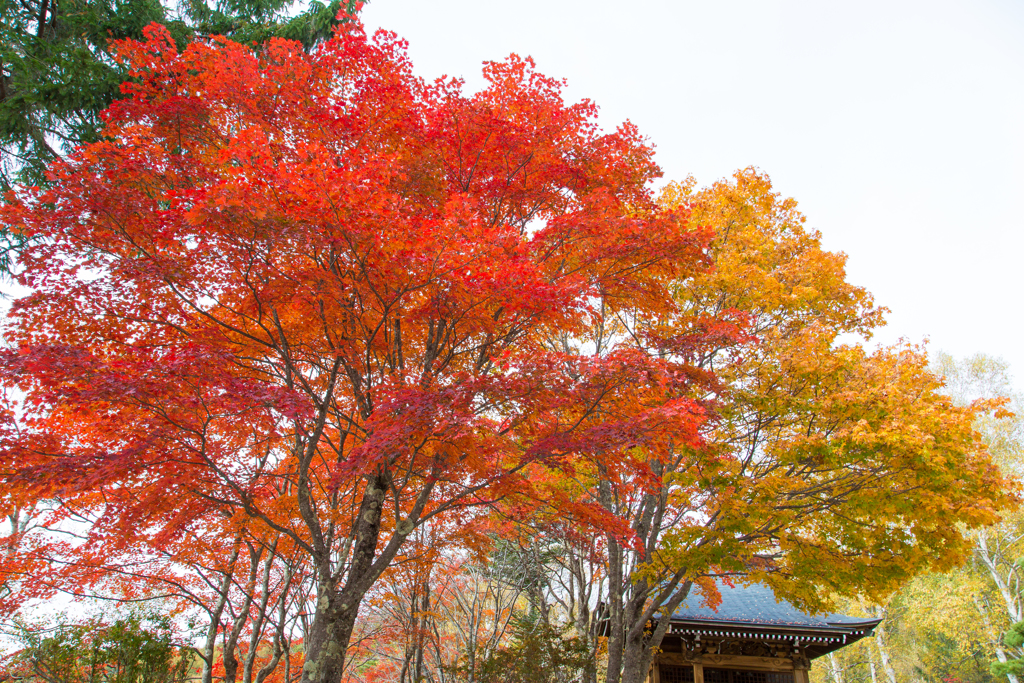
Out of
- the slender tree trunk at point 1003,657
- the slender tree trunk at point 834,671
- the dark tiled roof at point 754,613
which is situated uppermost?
the dark tiled roof at point 754,613

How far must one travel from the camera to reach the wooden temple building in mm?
10391

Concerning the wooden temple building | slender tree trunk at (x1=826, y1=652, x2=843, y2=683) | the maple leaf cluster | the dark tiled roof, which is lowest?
slender tree trunk at (x1=826, y1=652, x2=843, y2=683)

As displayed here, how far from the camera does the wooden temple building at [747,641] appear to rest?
409 inches

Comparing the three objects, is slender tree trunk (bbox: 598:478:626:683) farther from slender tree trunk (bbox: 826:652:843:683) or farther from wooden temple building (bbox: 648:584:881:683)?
slender tree trunk (bbox: 826:652:843:683)

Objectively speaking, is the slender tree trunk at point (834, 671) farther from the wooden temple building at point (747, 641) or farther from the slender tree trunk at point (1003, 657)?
the wooden temple building at point (747, 641)

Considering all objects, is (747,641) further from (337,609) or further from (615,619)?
(337,609)

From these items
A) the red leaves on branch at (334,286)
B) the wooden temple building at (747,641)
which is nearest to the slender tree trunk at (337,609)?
the red leaves on branch at (334,286)

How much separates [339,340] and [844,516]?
23.9 ft

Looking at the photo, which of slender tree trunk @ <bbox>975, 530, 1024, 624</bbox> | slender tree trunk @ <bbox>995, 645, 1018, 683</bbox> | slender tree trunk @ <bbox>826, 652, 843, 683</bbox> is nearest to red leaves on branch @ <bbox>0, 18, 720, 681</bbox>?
slender tree trunk @ <bbox>975, 530, 1024, 624</bbox>

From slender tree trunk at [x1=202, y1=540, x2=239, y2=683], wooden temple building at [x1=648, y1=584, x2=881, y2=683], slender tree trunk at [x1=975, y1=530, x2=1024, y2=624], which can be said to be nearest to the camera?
slender tree trunk at [x1=202, y1=540, x2=239, y2=683]

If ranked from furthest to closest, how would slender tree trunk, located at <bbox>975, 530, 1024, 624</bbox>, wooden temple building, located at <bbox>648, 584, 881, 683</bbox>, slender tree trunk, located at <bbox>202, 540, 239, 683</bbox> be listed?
slender tree trunk, located at <bbox>975, 530, 1024, 624</bbox>, wooden temple building, located at <bbox>648, 584, 881, 683</bbox>, slender tree trunk, located at <bbox>202, 540, 239, 683</bbox>

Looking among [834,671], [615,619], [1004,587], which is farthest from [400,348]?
[834,671]

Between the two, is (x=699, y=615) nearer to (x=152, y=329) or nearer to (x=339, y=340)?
(x=339, y=340)

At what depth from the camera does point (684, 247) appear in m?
6.71
